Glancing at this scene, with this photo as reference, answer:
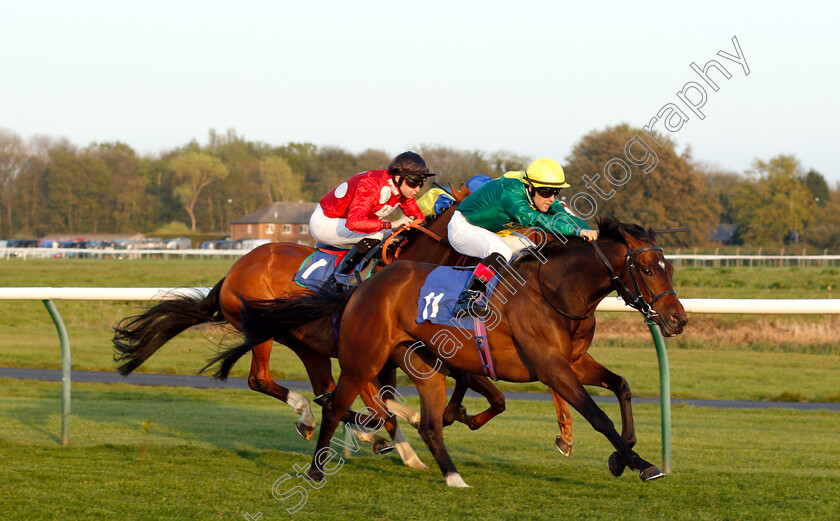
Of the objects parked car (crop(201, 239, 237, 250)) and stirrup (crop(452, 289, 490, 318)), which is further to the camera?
parked car (crop(201, 239, 237, 250))

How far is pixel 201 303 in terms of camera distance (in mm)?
6234

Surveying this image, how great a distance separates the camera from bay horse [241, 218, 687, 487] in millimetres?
4008

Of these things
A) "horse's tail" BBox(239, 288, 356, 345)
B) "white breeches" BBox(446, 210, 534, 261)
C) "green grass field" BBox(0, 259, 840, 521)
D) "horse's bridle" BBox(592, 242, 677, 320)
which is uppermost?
"white breeches" BBox(446, 210, 534, 261)

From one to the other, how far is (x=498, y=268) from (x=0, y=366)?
856 centimetres

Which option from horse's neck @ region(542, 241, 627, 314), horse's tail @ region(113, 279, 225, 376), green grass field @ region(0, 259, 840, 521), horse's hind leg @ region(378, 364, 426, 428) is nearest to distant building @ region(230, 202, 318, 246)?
green grass field @ region(0, 259, 840, 521)

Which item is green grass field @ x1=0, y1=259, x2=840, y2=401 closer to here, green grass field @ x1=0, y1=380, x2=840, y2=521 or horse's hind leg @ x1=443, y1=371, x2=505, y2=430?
green grass field @ x1=0, y1=380, x2=840, y2=521

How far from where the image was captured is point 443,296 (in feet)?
14.4

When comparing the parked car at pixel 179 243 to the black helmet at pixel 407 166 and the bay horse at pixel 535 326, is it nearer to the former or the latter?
the black helmet at pixel 407 166

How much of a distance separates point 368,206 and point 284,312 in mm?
882

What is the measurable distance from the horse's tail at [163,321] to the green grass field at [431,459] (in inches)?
→ 5.6

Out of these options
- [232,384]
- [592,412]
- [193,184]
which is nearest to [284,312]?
[592,412]

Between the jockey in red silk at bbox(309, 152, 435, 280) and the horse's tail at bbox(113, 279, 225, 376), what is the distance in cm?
99

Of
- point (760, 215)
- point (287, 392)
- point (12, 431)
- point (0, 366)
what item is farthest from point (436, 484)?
point (760, 215)

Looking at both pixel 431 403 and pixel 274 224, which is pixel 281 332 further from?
pixel 274 224
